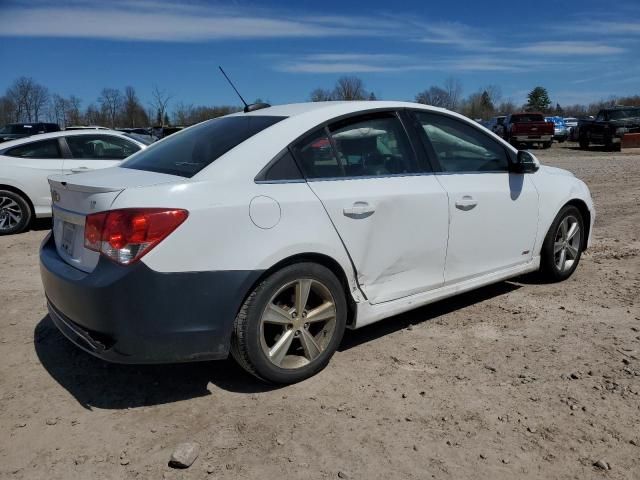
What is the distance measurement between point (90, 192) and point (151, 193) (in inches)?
15.8

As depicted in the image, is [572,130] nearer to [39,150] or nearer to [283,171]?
[39,150]

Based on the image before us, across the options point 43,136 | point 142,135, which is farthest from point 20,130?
point 43,136

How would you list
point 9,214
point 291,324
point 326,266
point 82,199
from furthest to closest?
point 9,214 < point 326,266 < point 291,324 < point 82,199

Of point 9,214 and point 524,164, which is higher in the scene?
point 524,164

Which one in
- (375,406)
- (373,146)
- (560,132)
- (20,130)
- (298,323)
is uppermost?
(373,146)

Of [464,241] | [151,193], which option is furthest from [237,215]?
[464,241]

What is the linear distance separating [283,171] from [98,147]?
6823 mm

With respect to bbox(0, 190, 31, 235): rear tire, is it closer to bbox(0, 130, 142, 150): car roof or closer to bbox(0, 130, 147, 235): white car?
bbox(0, 130, 147, 235): white car

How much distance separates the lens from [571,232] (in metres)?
5.26

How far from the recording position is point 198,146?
362 centimetres

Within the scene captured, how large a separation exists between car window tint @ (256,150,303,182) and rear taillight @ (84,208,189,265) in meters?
0.56

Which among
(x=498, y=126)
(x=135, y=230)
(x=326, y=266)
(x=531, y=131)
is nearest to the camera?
(x=135, y=230)

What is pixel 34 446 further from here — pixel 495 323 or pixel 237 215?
pixel 495 323

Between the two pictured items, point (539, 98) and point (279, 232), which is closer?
point (279, 232)
